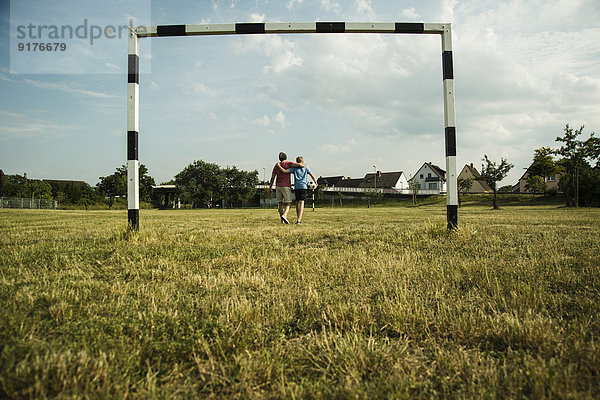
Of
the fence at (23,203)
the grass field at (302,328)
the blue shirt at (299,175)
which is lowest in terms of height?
the grass field at (302,328)

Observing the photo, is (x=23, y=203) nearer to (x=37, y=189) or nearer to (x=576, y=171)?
(x=37, y=189)

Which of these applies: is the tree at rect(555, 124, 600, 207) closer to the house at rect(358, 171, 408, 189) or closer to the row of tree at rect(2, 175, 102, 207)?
the house at rect(358, 171, 408, 189)

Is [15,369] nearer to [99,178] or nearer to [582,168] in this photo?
[582,168]

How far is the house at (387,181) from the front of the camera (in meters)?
91.0

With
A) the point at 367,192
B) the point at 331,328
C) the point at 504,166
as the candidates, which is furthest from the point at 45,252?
the point at 367,192

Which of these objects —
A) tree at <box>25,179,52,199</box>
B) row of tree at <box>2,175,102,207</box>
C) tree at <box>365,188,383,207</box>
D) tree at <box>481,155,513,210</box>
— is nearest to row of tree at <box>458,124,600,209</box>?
tree at <box>481,155,513,210</box>

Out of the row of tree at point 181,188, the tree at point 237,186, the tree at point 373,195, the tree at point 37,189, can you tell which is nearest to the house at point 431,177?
the tree at point 373,195

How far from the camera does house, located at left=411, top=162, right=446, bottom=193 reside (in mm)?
87375

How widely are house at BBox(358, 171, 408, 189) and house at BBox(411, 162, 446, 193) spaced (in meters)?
4.69

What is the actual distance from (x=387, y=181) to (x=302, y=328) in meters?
94.0

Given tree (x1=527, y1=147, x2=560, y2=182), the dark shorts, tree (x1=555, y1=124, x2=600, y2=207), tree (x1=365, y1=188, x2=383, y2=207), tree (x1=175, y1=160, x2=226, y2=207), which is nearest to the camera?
the dark shorts

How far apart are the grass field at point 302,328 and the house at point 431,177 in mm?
89312

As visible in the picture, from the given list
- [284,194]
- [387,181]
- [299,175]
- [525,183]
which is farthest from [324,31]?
[525,183]

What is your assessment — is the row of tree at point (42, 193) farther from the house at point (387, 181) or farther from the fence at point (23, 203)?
the house at point (387, 181)
